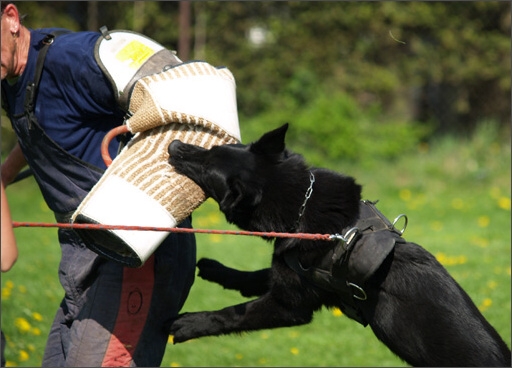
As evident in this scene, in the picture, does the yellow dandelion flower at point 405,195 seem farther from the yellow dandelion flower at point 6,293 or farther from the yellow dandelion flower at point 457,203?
the yellow dandelion flower at point 6,293

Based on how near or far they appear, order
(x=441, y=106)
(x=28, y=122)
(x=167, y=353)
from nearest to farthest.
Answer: (x=28, y=122), (x=167, y=353), (x=441, y=106)

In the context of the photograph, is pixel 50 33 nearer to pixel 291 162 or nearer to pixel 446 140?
pixel 291 162

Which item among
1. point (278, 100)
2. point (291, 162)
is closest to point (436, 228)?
point (278, 100)

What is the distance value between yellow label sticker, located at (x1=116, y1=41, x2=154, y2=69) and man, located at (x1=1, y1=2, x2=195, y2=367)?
0.11 meters

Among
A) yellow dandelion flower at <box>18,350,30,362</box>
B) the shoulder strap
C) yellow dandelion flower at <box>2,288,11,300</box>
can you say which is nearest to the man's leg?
the shoulder strap

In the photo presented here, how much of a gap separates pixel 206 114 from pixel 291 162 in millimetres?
506

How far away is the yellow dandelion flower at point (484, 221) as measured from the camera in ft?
28.0

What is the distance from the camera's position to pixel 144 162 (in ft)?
9.11

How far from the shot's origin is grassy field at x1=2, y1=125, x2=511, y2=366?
477 centimetres

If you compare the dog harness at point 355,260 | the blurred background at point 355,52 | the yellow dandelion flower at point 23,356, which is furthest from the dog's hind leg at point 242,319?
the blurred background at point 355,52

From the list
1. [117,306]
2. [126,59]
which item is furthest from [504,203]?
[126,59]

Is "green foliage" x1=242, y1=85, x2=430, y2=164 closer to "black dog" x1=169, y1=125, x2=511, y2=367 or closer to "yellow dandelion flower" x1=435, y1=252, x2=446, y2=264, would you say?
"yellow dandelion flower" x1=435, y1=252, x2=446, y2=264

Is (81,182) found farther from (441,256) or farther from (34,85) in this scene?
(441,256)

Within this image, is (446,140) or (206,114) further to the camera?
(446,140)
